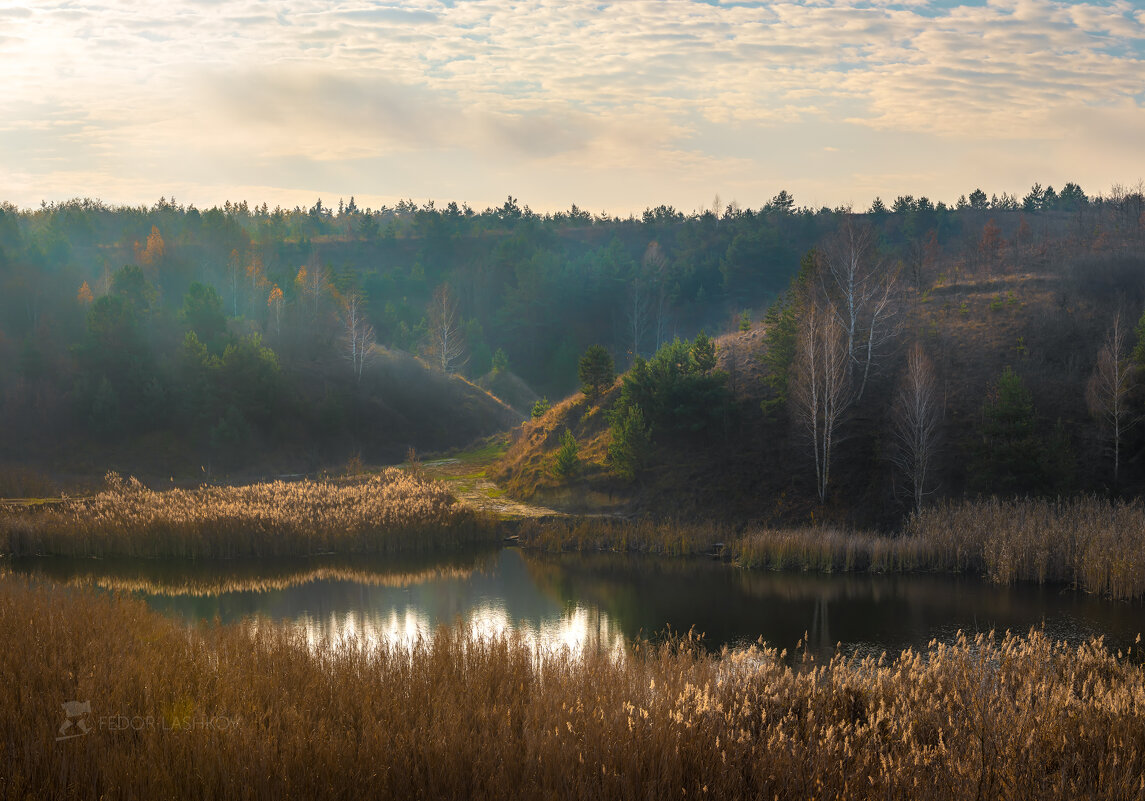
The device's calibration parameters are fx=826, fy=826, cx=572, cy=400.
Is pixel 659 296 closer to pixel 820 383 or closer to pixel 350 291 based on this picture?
pixel 350 291

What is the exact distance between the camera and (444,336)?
75312 mm

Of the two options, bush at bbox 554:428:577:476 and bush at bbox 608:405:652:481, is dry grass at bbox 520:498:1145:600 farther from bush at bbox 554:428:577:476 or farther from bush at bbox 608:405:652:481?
bush at bbox 554:428:577:476

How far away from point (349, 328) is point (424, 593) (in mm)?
47737

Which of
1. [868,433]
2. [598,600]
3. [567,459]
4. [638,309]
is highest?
[638,309]

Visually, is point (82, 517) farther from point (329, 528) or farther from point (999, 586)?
point (999, 586)

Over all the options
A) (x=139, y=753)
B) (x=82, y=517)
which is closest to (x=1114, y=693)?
(x=139, y=753)

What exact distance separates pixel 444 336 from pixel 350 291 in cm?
988

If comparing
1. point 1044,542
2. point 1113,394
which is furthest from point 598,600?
point 1113,394

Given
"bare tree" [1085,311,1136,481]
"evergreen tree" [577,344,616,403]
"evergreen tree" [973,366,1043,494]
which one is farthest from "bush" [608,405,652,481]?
"bare tree" [1085,311,1136,481]

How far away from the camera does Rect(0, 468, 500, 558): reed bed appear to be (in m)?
28.7

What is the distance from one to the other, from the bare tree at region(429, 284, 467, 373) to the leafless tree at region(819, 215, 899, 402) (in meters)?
40.5

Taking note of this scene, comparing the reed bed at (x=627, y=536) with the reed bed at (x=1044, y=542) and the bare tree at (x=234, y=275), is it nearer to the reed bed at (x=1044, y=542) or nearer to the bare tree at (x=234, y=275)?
the reed bed at (x=1044, y=542)

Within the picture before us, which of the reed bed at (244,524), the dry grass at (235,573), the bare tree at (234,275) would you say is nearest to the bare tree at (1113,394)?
the reed bed at (244,524)

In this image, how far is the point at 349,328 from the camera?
68.9 metres
